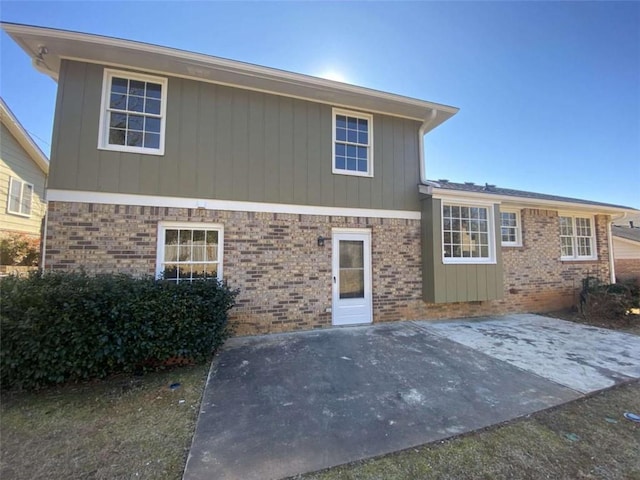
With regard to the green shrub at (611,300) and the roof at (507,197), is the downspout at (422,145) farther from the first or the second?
the green shrub at (611,300)

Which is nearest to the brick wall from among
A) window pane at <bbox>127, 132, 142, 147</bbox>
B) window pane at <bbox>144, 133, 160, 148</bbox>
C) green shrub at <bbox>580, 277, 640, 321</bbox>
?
green shrub at <bbox>580, 277, 640, 321</bbox>

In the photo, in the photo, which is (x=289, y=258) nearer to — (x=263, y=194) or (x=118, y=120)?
(x=263, y=194)

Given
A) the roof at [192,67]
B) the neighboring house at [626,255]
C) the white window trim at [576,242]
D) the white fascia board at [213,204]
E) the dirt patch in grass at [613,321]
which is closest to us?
the roof at [192,67]

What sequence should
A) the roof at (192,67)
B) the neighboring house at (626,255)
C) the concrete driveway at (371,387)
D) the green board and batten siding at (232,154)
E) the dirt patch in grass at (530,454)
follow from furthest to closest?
the neighboring house at (626,255)
the green board and batten siding at (232,154)
the roof at (192,67)
the concrete driveway at (371,387)
the dirt patch in grass at (530,454)

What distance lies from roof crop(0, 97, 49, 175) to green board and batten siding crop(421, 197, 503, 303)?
1193 cm

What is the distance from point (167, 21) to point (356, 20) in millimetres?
4366

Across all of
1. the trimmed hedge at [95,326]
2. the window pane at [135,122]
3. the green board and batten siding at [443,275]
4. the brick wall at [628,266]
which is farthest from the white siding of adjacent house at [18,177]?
the brick wall at [628,266]

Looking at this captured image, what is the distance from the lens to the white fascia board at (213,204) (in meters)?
5.29

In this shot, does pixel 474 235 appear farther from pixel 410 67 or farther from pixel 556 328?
pixel 410 67

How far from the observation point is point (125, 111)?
5656 mm

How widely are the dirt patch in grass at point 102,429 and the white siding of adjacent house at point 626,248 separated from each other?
63.2 feet

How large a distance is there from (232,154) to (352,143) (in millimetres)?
2988

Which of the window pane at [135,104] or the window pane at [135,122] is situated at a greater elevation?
the window pane at [135,104]

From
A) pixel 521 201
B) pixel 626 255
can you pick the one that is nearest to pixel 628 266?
pixel 626 255
